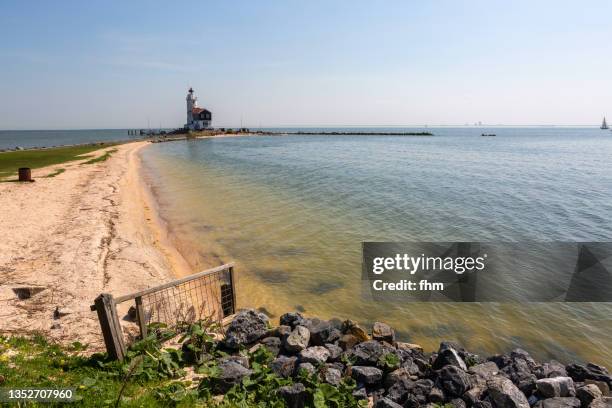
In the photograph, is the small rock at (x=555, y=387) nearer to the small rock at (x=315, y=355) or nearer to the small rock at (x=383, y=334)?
the small rock at (x=383, y=334)

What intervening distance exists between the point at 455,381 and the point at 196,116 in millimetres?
152758

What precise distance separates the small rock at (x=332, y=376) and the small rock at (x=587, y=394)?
4.83 meters

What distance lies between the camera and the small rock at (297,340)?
831cm

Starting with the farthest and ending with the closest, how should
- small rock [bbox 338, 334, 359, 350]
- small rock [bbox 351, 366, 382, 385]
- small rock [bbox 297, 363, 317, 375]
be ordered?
small rock [bbox 338, 334, 359, 350], small rock [bbox 351, 366, 382, 385], small rock [bbox 297, 363, 317, 375]

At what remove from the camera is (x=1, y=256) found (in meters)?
13.0

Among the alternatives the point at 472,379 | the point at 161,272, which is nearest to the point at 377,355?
the point at 472,379

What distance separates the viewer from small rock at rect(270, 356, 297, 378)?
7.55m

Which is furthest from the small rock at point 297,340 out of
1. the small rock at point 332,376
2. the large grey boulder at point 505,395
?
the large grey boulder at point 505,395

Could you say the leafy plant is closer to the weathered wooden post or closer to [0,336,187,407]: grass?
[0,336,187,407]: grass

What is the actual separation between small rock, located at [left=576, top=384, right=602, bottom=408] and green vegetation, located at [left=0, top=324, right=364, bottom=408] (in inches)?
175

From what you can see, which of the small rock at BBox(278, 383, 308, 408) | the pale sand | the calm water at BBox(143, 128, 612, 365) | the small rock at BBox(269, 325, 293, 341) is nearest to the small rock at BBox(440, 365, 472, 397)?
the calm water at BBox(143, 128, 612, 365)

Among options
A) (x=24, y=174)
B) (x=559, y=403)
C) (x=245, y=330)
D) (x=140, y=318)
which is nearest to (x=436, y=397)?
(x=559, y=403)

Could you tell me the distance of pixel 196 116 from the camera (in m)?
146

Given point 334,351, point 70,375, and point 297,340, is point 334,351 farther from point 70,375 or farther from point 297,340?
point 70,375
